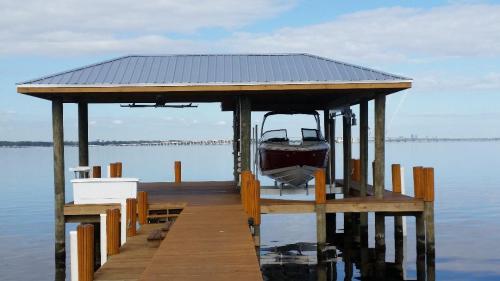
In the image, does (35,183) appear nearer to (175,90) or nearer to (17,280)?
(17,280)

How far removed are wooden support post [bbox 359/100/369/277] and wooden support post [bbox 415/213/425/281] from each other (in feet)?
5.77

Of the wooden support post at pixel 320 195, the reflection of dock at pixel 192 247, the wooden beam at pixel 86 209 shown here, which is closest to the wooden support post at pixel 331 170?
the wooden support post at pixel 320 195

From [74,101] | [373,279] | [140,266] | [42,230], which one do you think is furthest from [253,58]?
[42,230]

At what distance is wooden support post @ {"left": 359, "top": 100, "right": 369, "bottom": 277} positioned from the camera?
73.4 ft

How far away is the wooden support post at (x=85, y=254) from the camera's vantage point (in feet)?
36.0

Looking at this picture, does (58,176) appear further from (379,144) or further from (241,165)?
(379,144)

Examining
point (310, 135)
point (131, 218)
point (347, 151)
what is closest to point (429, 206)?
point (310, 135)

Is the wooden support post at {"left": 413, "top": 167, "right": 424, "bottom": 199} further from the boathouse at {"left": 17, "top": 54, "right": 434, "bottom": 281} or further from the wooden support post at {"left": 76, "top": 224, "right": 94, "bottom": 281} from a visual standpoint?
the wooden support post at {"left": 76, "top": 224, "right": 94, "bottom": 281}

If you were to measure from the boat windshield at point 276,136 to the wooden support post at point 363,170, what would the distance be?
9.30ft

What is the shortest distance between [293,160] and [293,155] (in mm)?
180

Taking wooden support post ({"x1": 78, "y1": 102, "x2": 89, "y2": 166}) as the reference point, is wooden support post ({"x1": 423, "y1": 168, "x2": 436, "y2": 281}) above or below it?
below

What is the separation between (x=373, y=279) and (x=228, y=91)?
760cm

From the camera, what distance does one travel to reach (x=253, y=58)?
23047 mm

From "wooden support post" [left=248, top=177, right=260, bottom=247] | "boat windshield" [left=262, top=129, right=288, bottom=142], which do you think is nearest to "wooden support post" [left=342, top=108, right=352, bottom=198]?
"boat windshield" [left=262, top=129, right=288, bottom=142]
